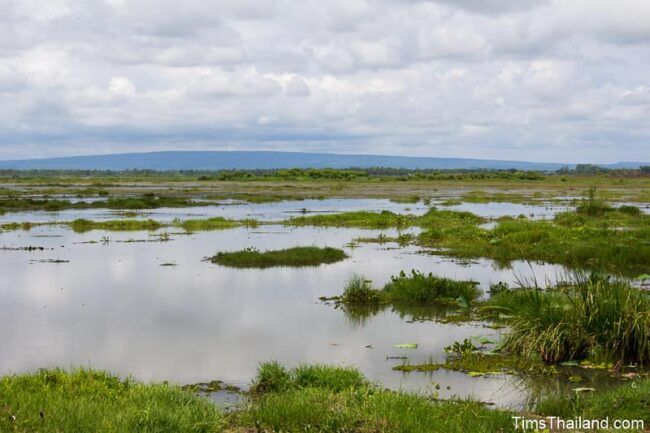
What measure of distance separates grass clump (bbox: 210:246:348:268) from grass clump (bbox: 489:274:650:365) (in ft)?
39.9

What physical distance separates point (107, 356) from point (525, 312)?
7375 mm

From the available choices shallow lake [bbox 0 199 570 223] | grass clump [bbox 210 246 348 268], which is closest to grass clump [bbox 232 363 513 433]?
grass clump [bbox 210 246 348 268]

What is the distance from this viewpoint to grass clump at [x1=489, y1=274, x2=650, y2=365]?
10914mm

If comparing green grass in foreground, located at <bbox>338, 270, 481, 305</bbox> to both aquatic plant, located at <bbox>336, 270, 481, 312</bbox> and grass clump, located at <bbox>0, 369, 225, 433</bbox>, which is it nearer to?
aquatic plant, located at <bbox>336, 270, 481, 312</bbox>

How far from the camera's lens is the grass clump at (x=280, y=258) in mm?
23125

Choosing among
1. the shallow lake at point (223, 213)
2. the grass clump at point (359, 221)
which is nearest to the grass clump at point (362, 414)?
the grass clump at point (359, 221)

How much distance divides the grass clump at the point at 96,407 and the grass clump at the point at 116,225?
26.3m

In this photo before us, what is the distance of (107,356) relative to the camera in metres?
12.3

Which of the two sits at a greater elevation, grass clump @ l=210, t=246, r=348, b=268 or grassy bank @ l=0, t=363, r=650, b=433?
grassy bank @ l=0, t=363, r=650, b=433

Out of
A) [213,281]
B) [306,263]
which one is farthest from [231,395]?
[306,263]

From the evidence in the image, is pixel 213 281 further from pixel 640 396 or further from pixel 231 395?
pixel 640 396

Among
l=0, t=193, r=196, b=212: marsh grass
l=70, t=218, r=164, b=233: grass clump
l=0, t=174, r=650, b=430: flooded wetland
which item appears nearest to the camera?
l=0, t=174, r=650, b=430: flooded wetland

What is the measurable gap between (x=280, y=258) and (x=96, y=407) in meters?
15.9

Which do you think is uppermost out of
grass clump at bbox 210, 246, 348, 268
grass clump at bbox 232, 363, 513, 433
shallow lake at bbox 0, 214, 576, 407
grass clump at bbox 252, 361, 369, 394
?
grass clump at bbox 232, 363, 513, 433
